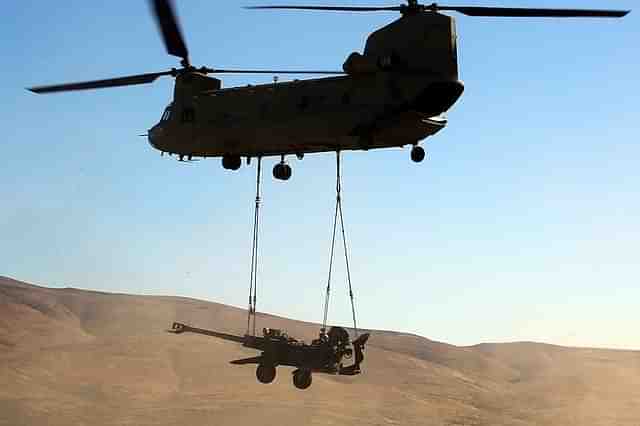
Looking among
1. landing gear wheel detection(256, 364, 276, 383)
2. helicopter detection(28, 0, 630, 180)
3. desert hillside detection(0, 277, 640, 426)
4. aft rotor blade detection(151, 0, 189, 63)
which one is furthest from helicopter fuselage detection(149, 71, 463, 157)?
desert hillside detection(0, 277, 640, 426)

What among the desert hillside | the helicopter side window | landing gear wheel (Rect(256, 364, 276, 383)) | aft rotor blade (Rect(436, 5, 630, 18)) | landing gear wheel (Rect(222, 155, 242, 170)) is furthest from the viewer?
the desert hillside

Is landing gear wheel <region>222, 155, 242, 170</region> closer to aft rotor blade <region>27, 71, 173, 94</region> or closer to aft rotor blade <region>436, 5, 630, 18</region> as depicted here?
aft rotor blade <region>27, 71, 173, 94</region>

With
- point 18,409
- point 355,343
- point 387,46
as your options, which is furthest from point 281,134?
point 18,409

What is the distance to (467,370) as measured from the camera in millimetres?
173625

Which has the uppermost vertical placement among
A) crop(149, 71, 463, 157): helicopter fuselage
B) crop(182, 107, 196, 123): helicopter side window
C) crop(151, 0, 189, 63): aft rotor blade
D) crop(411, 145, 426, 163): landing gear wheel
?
crop(151, 0, 189, 63): aft rotor blade

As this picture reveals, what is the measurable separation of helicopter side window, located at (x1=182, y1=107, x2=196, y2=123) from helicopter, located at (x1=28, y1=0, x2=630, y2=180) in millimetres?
39

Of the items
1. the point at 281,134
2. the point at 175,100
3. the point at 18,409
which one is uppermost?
the point at 175,100

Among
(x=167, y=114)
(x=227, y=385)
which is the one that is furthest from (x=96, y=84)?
(x=227, y=385)

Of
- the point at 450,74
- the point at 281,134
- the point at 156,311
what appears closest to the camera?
the point at 450,74

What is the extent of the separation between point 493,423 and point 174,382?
51.0 meters

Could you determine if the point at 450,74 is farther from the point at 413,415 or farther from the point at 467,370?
the point at 467,370

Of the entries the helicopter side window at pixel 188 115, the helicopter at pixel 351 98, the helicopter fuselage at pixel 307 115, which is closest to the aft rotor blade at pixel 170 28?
the helicopter at pixel 351 98

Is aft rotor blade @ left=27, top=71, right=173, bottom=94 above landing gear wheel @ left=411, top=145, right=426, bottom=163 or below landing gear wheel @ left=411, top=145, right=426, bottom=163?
above

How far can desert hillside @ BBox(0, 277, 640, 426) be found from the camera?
115500 mm
